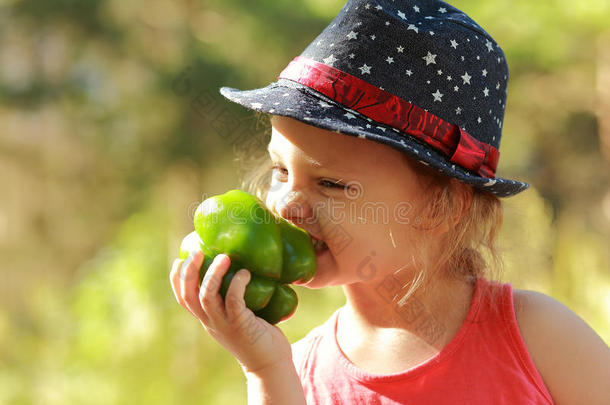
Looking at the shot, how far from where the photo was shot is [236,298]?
1.12 metres

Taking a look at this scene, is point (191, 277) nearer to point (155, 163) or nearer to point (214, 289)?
point (214, 289)

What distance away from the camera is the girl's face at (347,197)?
120 centimetres

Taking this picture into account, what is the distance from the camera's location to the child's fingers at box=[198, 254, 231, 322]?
1.13 m

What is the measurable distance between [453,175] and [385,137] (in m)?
0.18

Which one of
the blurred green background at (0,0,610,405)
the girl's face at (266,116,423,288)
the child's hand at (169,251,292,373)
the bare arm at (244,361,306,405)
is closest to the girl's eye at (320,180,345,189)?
the girl's face at (266,116,423,288)

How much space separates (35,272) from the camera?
20.5ft

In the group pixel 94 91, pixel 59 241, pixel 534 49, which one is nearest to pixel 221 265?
pixel 534 49

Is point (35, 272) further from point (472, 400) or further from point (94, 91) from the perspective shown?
point (472, 400)

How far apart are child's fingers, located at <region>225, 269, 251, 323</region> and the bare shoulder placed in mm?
573

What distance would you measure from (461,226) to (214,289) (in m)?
0.58

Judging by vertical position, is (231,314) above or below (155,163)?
above

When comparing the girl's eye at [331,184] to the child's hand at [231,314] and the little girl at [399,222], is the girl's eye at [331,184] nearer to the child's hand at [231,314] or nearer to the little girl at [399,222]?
the little girl at [399,222]

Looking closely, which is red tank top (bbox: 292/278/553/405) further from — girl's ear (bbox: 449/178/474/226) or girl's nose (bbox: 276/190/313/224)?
girl's nose (bbox: 276/190/313/224)

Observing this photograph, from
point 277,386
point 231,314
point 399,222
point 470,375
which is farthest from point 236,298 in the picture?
point 470,375
